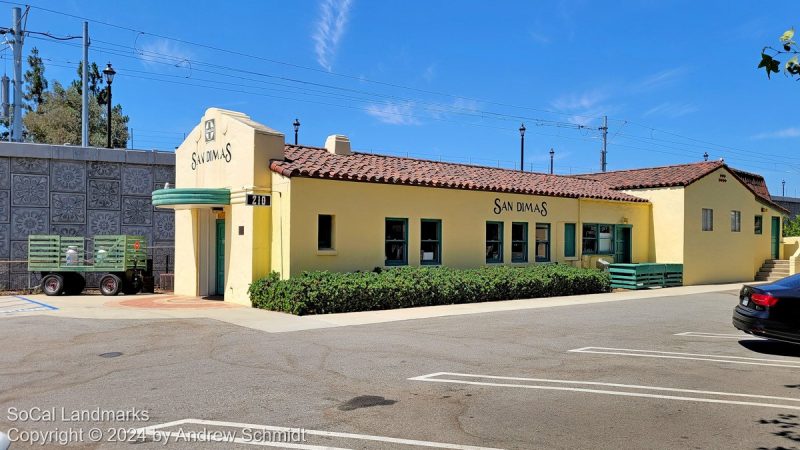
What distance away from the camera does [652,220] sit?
2611 cm

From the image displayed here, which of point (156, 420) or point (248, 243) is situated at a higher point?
point (248, 243)

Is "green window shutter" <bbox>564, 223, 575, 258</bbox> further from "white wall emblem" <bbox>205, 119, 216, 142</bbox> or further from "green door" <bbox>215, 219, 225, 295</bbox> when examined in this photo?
"white wall emblem" <bbox>205, 119, 216, 142</bbox>

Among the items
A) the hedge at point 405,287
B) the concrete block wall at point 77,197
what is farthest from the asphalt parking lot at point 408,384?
the concrete block wall at point 77,197

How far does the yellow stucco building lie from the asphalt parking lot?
447 cm

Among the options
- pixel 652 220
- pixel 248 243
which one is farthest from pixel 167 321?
pixel 652 220

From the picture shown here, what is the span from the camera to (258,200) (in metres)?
15.7

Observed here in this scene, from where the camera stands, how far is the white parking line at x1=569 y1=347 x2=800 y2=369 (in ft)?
29.7

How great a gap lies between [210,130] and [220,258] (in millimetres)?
3722

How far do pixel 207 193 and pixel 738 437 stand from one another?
544 inches

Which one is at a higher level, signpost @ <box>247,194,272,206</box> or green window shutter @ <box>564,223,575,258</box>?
signpost @ <box>247,194,272,206</box>

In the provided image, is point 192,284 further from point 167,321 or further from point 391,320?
point 391,320

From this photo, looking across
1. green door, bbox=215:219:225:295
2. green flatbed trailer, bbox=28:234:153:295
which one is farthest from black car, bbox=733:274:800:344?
green flatbed trailer, bbox=28:234:153:295

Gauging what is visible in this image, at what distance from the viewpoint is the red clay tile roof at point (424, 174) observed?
16.6m

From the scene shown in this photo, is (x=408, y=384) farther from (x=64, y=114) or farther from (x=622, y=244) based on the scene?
(x=64, y=114)
